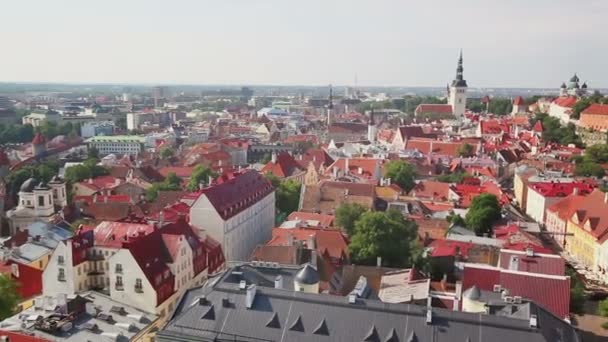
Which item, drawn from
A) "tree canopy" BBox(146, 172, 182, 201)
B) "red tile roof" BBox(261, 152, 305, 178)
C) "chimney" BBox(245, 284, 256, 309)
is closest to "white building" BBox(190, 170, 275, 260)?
"tree canopy" BBox(146, 172, 182, 201)

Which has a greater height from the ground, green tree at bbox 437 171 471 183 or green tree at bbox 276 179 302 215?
green tree at bbox 437 171 471 183

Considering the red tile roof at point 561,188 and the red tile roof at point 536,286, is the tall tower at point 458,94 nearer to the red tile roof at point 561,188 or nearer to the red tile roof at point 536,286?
the red tile roof at point 561,188

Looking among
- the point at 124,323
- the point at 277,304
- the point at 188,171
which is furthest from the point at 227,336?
the point at 188,171

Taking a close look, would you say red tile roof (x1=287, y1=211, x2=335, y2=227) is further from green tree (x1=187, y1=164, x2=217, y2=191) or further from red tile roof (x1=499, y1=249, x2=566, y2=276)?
green tree (x1=187, y1=164, x2=217, y2=191)

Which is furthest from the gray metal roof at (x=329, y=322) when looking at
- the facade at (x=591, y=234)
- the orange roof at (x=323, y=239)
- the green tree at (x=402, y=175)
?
the green tree at (x=402, y=175)

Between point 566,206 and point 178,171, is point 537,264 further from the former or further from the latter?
point 178,171

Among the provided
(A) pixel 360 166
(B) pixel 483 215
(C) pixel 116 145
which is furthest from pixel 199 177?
(C) pixel 116 145

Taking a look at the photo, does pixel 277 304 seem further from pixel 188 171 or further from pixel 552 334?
pixel 188 171
